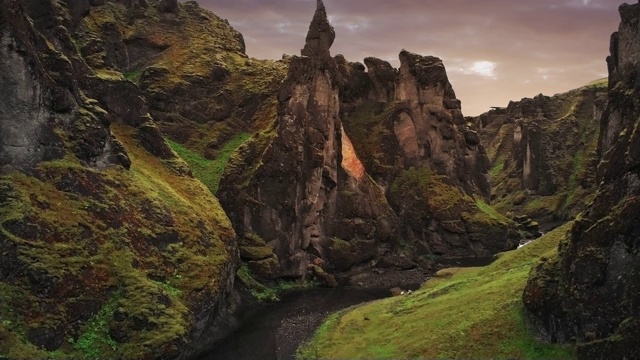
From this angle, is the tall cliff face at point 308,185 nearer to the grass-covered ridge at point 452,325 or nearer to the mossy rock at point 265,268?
the mossy rock at point 265,268

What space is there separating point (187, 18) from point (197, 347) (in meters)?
98.3

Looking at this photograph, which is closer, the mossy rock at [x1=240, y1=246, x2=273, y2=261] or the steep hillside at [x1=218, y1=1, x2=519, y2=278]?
the mossy rock at [x1=240, y1=246, x2=273, y2=261]

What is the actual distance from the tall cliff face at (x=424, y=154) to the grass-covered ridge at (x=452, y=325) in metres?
52.6

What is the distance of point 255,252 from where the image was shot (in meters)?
79.5

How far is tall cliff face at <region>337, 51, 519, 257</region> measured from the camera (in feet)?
373

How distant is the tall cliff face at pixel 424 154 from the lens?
114 meters

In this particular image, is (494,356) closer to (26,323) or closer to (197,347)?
(197,347)

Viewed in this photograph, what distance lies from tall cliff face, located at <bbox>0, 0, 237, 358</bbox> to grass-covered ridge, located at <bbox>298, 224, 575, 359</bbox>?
1458 centimetres

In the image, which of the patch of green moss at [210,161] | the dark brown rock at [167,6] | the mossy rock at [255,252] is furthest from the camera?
the dark brown rock at [167,6]

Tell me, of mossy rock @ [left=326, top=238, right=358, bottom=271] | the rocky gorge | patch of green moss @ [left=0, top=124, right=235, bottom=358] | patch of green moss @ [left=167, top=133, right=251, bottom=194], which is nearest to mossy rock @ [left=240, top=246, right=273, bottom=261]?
the rocky gorge

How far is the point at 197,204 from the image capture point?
69.7 m

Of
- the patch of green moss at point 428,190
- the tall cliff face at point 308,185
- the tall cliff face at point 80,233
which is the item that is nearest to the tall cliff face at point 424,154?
the patch of green moss at point 428,190

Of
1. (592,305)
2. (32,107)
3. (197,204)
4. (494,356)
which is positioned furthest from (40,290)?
(592,305)

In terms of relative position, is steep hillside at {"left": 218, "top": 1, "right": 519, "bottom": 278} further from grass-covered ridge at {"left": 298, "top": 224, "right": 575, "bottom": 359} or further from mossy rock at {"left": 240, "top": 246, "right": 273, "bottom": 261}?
grass-covered ridge at {"left": 298, "top": 224, "right": 575, "bottom": 359}
